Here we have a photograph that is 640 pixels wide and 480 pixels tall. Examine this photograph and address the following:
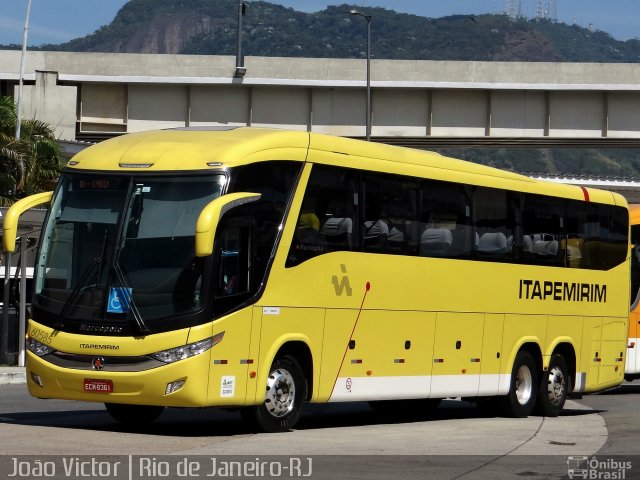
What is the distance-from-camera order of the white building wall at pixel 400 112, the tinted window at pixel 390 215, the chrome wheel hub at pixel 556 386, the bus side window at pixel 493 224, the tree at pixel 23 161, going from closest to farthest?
the tinted window at pixel 390 215 < the bus side window at pixel 493 224 < the chrome wheel hub at pixel 556 386 < the tree at pixel 23 161 < the white building wall at pixel 400 112

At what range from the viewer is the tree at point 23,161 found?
125 feet

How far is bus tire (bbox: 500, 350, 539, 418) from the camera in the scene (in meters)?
20.1

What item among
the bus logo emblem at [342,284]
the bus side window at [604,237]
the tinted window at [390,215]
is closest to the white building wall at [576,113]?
the bus side window at [604,237]

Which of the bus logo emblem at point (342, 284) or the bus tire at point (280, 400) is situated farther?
the bus logo emblem at point (342, 284)

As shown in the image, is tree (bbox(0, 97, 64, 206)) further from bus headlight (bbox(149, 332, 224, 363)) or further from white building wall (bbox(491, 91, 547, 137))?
bus headlight (bbox(149, 332, 224, 363))

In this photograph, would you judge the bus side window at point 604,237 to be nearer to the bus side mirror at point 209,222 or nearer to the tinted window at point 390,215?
the tinted window at point 390,215

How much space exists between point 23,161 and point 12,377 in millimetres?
12594

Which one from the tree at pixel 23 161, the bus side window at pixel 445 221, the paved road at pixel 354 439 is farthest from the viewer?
the tree at pixel 23 161

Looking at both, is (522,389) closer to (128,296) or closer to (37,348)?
(128,296)

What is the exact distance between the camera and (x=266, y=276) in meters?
15.1

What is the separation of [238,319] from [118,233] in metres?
1.55

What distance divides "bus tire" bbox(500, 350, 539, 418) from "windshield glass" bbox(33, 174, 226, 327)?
7064 millimetres

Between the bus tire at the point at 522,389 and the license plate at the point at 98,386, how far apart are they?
23.9 feet

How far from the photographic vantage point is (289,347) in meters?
15.7
